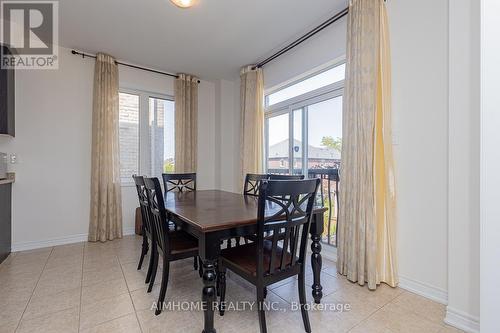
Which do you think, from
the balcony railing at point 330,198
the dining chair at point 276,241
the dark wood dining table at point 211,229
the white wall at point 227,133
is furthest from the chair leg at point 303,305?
the white wall at point 227,133

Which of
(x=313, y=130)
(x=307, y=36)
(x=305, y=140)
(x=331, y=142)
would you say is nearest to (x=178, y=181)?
(x=305, y=140)

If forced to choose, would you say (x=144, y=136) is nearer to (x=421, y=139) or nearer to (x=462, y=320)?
(x=421, y=139)

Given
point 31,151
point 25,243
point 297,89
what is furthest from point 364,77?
point 25,243

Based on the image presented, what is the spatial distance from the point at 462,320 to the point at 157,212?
2169 millimetres

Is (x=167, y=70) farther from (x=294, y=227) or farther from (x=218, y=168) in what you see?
(x=294, y=227)

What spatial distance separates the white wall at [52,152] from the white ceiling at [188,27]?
557mm

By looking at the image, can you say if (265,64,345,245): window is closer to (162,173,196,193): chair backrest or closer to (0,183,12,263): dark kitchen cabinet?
(162,173,196,193): chair backrest

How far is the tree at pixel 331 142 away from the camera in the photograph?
2.72 meters

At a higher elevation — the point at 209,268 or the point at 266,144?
the point at 266,144

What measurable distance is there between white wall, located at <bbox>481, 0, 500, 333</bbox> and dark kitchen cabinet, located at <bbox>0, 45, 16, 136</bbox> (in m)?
4.27

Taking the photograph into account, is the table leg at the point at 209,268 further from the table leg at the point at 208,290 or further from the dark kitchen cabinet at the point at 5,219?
the dark kitchen cabinet at the point at 5,219

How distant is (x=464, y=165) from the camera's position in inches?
60.9

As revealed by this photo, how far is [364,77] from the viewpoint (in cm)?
214

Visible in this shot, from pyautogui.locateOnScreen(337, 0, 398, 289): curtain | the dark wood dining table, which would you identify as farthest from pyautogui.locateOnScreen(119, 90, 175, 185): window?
pyautogui.locateOnScreen(337, 0, 398, 289): curtain
